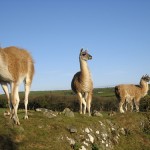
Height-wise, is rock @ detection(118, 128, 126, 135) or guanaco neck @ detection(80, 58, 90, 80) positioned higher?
guanaco neck @ detection(80, 58, 90, 80)

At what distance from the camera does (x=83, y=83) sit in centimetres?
1764

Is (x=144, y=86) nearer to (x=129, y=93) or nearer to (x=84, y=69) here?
(x=129, y=93)

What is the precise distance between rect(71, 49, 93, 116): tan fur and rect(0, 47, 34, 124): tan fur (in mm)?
4213

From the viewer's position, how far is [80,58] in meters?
18.1

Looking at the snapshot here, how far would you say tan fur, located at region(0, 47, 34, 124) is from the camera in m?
11.8

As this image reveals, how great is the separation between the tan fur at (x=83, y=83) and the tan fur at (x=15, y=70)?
4.21m

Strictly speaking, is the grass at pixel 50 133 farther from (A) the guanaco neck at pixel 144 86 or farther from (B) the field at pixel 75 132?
(A) the guanaco neck at pixel 144 86

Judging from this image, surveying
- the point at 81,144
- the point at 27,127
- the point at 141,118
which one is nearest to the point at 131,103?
the point at 141,118

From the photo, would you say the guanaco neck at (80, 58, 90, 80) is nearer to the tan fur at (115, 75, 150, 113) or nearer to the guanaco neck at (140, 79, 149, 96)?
the tan fur at (115, 75, 150, 113)

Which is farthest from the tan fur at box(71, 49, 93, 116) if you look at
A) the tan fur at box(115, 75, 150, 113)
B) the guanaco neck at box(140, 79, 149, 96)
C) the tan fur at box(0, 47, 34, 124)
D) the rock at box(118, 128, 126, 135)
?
the guanaco neck at box(140, 79, 149, 96)

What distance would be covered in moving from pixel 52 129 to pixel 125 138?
15.7 ft

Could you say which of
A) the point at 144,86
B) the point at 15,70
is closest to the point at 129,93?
the point at 144,86

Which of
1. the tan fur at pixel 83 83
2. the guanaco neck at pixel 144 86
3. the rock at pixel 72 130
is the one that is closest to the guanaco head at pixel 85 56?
the tan fur at pixel 83 83

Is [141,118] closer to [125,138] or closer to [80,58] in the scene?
[125,138]
